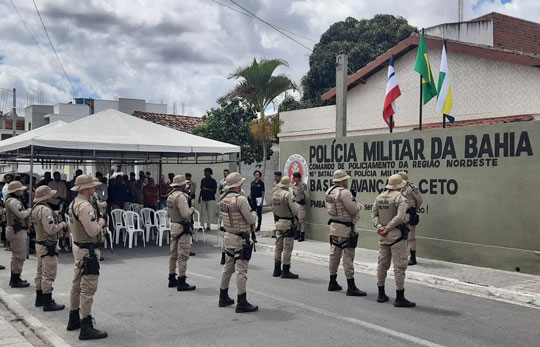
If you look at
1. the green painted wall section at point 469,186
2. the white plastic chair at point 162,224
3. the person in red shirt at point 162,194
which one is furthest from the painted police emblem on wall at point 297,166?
the person in red shirt at point 162,194

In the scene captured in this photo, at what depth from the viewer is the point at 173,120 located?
33.4 m

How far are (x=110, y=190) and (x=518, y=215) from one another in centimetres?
1043

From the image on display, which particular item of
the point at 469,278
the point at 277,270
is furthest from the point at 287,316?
the point at 469,278

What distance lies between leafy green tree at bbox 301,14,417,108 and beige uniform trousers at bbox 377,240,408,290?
2080 cm

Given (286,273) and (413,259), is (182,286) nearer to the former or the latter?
(286,273)

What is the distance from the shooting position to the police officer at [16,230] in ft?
26.9

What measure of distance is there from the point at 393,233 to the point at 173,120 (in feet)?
91.0

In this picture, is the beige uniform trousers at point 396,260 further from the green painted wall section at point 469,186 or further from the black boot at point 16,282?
the black boot at point 16,282

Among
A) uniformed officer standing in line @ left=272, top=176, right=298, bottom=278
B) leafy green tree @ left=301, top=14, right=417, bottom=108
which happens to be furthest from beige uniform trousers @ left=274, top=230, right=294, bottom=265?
leafy green tree @ left=301, top=14, right=417, bottom=108

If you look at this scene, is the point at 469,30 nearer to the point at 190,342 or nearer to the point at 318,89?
the point at 318,89

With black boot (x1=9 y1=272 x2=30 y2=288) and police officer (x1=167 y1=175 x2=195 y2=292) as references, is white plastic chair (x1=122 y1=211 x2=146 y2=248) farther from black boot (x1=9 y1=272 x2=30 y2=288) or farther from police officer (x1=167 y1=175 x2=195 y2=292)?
police officer (x1=167 y1=175 x2=195 y2=292)

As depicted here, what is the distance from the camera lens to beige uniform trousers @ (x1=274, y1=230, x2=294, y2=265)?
9023mm

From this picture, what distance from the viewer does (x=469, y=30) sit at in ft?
62.8


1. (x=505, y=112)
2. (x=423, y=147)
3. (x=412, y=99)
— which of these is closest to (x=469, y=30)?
(x=412, y=99)
